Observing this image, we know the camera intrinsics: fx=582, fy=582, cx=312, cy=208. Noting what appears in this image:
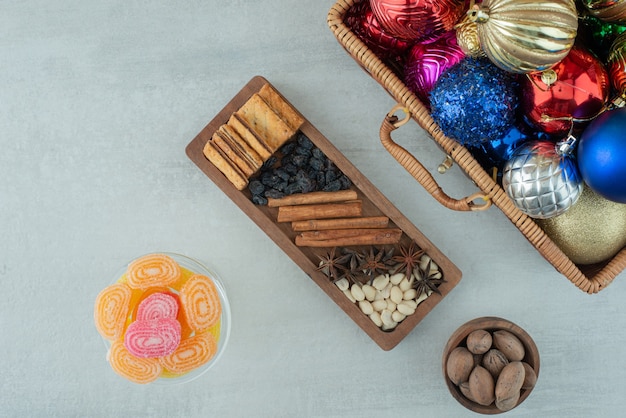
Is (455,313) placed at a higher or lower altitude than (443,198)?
lower

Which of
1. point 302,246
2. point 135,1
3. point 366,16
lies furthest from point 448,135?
point 135,1

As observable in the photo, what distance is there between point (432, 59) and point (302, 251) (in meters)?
0.43

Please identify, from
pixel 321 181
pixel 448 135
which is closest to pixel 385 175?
pixel 321 181

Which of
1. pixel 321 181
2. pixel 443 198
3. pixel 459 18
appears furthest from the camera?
pixel 321 181

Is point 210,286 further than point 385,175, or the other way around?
point 385,175

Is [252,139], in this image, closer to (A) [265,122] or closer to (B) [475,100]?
(A) [265,122]

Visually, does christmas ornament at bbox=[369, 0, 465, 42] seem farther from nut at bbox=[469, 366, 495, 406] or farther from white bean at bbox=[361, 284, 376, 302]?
nut at bbox=[469, 366, 495, 406]

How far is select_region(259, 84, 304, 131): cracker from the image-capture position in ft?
3.59

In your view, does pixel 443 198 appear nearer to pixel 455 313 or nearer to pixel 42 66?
pixel 455 313

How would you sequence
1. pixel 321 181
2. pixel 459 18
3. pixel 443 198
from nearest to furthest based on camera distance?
pixel 459 18, pixel 443 198, pixel 321 181

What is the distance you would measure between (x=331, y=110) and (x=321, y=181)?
149mm

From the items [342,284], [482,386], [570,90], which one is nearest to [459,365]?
[482,386]

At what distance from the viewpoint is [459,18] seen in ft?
2.88

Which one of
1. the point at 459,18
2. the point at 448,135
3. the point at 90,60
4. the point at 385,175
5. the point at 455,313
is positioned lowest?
the point at 455,313
